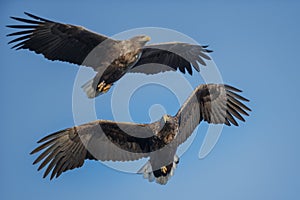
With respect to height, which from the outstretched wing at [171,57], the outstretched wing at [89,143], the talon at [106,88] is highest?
the outstretched wing at [171,57]

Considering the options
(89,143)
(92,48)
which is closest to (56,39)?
(92,48)

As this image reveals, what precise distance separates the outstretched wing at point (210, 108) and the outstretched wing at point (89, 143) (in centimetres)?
52

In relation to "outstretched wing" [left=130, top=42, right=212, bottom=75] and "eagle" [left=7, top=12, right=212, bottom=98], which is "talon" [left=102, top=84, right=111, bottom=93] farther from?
"outstretched wing" [left=130, top=42, right=212, bottom=75]

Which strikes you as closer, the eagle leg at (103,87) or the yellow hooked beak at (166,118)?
the yellow hooked beak at (166,118)

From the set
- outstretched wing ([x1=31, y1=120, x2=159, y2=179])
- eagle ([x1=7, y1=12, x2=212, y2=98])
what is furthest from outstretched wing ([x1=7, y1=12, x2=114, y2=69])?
outstretched wing ([x1=31, y1=120, x2=159, y2=179])

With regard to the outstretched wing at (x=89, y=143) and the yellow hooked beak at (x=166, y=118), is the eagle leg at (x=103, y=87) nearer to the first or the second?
the outstretched wing at (x=89, y=143)

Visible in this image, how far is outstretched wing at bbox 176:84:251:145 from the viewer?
9.84 m

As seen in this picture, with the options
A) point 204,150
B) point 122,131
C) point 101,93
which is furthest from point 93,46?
point 204,150

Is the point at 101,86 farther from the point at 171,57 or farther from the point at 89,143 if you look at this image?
the point at 171,57

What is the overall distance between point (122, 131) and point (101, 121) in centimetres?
36

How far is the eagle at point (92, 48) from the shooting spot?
398 inches

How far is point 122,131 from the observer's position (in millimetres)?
9812

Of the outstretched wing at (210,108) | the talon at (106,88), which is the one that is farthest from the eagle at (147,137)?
the talon at (106,88)

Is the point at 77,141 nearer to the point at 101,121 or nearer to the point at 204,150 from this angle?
the point at 101,121
